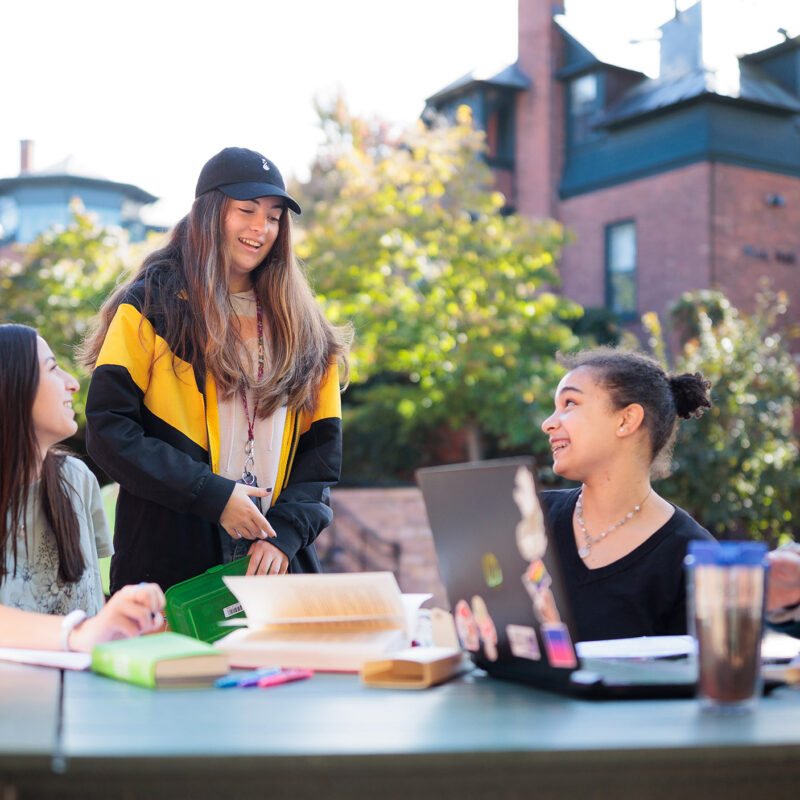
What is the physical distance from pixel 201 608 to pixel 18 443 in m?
0.61

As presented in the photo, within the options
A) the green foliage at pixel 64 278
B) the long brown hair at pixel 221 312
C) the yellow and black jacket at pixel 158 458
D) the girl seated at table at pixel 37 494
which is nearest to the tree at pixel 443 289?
the green foliage at pixel 64 278

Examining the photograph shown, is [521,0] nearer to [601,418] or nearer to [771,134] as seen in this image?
[771,134]

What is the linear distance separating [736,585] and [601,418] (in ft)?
5.32

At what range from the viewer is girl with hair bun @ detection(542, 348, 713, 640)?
102 inches

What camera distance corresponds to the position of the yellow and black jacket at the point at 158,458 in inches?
105

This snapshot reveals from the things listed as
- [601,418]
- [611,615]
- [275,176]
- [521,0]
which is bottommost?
[611,615]

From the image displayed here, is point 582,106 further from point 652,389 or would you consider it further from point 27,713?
point 27,713

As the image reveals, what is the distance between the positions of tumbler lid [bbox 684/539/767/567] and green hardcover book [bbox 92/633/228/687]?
704mm

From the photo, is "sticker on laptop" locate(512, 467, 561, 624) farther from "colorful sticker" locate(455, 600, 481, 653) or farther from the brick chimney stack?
the brick chimney stack

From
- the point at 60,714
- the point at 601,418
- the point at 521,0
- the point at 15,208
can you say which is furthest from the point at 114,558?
the point at 15,208

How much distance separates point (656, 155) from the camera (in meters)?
17.7

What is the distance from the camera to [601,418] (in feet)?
9.61

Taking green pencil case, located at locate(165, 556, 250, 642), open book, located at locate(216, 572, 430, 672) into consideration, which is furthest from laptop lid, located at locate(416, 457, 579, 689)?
green pencil case, located at locate(165, 556, 250, 642)

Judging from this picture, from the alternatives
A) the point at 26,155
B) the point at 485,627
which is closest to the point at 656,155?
the point at 485,627
